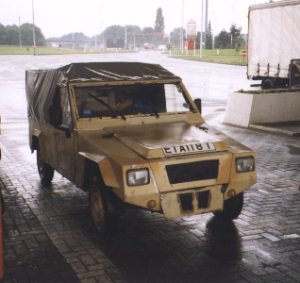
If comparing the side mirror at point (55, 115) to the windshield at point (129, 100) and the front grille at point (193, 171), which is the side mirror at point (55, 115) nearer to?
the windshield at point (129, 100)

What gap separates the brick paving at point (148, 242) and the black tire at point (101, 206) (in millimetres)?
162

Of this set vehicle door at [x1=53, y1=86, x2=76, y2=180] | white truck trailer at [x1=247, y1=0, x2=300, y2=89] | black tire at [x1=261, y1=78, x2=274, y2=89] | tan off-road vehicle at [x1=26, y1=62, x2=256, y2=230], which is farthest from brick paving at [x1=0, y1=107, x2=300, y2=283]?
black tire at [x1=261, y1=78, x2=274, y2=89]

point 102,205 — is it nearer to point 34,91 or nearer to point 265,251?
point 265,251

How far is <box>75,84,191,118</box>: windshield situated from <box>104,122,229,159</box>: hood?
0.34 meters

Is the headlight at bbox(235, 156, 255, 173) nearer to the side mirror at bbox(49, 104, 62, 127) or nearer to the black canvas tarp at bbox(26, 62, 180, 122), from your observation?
the black canvas tarp at bbox(26, 62, 180, 122)

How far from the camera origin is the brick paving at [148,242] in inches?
196

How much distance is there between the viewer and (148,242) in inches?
230

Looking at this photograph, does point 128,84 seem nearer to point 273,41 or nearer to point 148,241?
A: point 148,241

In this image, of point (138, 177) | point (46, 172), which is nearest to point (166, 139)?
point (138, 177)

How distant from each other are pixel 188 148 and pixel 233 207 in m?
A: 1.21

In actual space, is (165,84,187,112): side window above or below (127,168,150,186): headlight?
above

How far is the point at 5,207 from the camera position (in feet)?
23.7

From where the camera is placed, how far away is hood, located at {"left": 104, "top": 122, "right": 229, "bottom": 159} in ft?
18.1

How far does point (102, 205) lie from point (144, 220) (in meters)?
0.95
